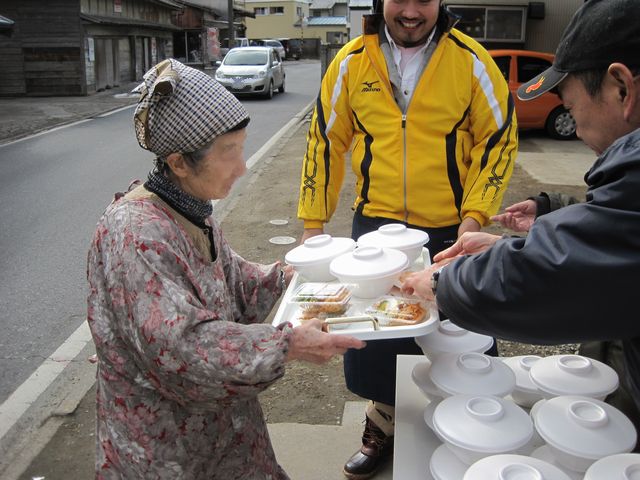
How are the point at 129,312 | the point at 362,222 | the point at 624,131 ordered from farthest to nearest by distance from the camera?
the point at 362,222 → the point at 129,312 → the point at 624,131

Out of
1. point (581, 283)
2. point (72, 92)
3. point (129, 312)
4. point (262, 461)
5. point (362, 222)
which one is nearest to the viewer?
point (581, 283)

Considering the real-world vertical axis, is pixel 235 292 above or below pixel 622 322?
below

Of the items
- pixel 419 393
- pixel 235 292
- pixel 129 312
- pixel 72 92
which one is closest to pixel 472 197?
pixel 419 393

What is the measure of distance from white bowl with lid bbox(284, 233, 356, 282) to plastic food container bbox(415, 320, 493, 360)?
405mm

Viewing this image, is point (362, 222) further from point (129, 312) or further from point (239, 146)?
point (129, 312)

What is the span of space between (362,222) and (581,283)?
1.79 meters

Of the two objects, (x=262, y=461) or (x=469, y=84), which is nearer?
(x=262, y=461)

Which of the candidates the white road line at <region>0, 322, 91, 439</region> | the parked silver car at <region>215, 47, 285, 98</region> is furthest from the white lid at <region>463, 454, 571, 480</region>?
the parked silver car at <region>215, 47, 285, 98</region>

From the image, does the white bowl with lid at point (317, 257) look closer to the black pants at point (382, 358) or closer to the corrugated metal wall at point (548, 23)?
the black pants at point (382, 358)

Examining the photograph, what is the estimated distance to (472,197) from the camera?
2883mm

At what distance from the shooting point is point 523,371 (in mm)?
2074

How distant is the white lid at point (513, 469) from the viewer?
4.73ft

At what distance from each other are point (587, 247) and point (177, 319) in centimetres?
97

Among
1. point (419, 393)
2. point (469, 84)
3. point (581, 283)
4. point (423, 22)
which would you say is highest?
point (423, 22)
